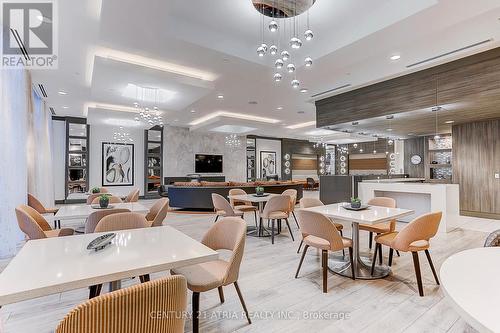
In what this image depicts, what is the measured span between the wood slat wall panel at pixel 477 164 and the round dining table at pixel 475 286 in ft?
23.9

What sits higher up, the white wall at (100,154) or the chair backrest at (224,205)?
the white wall at (100,154)

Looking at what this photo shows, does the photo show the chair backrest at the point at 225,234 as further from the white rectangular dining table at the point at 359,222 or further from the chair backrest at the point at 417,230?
the chair backrest at the point at 417,230

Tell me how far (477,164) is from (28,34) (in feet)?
34.1

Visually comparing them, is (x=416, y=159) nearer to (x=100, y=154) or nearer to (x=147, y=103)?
(x=147, y=103)

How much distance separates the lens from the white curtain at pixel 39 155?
5621 mm

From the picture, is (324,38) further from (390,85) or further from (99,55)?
(99,55)

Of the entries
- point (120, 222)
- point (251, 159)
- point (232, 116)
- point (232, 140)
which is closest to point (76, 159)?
point (232, 116)

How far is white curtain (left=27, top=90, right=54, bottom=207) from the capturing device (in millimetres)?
5621

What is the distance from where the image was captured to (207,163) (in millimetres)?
12664

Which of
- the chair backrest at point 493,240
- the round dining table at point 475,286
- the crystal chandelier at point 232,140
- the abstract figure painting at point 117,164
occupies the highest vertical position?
the crystal chandelier at point 232,140

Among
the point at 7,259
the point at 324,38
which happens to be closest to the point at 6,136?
the point at 7,259

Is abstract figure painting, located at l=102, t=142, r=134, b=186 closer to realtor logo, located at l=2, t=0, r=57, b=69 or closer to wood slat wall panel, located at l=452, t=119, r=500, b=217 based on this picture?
realtor logo, located at l=2, t=0, r=57, b=69

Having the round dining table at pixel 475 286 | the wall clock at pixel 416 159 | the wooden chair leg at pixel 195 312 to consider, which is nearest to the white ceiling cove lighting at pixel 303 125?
the wall clock at pixel 416 159

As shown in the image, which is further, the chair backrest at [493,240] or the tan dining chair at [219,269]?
the tan dining chair at [219,269]
